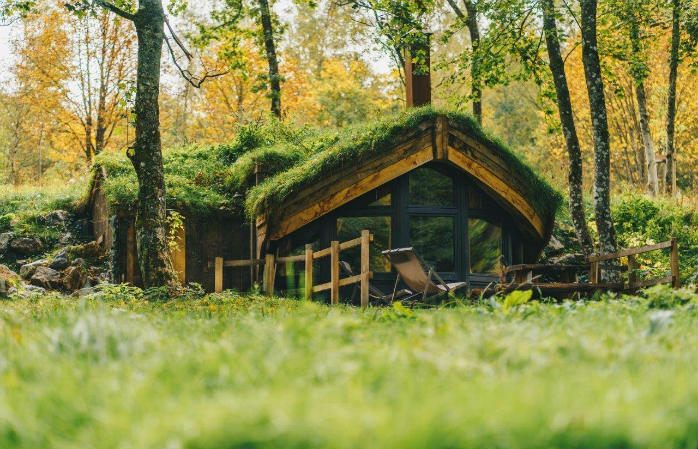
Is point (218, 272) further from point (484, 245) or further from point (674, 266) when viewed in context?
point (674, 266)

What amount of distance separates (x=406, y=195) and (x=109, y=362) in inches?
486

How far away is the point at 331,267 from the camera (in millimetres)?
13477

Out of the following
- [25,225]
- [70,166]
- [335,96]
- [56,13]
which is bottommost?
[25,225]

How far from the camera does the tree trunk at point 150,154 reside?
12609 mm

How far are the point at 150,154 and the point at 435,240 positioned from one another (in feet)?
19.7

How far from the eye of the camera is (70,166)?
3769 cm

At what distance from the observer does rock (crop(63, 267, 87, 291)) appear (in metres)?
17.3

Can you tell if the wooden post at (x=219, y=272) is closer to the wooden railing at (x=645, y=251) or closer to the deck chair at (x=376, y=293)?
the deck chair at (x=376, y=293)

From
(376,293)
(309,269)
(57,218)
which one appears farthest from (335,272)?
(57,218)

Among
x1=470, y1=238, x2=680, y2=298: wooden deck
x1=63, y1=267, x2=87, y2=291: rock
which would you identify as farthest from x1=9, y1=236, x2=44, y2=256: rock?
x1=470, y1=238, x2=680, y2=298: wooden deck

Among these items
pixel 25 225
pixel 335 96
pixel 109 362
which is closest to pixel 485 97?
pixel 335 96

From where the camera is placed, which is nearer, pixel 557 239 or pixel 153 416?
pixel 153 416

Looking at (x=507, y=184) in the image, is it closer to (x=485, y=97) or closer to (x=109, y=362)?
(x=109, y=362)

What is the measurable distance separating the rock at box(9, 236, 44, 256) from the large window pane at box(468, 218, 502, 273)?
41.9 ft
